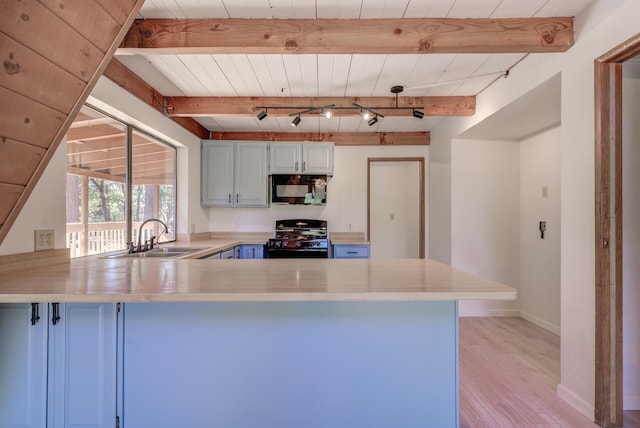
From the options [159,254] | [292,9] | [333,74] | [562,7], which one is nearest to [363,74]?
[333,74]

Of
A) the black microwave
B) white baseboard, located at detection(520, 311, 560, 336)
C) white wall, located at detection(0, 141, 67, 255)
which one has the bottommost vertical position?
white baseboard, located at detection(520, 311, 560, 336)

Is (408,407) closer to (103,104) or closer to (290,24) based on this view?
(290,24)

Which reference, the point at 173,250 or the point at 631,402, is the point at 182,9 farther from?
the point at 631,402

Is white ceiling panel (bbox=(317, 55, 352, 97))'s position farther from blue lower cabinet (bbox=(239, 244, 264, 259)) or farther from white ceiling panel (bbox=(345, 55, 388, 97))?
blue lower cabinet (bbox=(239, 244, 264, 259))

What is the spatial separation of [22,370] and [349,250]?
9.70 ft

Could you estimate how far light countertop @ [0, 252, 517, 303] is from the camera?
1.14m

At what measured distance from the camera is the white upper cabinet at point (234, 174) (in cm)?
393

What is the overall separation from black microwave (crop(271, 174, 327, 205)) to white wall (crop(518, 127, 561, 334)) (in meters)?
2.32

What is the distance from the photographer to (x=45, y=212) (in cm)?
178

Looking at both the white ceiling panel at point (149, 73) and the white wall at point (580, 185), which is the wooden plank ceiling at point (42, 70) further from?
the white wall at point (580, 185)

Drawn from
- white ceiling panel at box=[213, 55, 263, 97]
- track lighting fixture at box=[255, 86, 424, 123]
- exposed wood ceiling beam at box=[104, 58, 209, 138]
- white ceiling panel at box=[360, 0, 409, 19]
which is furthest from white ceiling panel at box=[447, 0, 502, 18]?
exposed wood ceiling beam at box=[104, 58, 209, 138]

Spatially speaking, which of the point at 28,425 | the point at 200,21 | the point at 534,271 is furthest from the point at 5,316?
the point at 534,271

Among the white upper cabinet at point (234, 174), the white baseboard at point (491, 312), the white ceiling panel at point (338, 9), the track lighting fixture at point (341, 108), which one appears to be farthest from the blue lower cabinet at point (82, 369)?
the white baseboard at point (491, 312)

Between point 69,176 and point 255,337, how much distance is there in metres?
1.78
